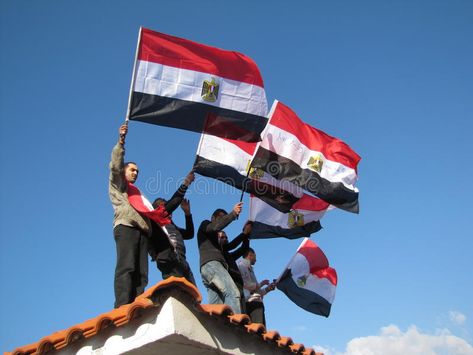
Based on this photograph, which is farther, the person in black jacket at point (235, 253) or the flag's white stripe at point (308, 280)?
the flag's white stripe at point (308, 280)

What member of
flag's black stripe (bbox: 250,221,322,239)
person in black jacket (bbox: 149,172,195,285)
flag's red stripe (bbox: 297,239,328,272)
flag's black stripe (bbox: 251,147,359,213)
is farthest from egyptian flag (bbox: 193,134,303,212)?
flag's red stripe (bbox: 297,239,328,272)

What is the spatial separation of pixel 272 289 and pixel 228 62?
393cm

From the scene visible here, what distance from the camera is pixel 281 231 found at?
938 cm

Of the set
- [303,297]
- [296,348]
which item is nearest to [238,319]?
[296,348]

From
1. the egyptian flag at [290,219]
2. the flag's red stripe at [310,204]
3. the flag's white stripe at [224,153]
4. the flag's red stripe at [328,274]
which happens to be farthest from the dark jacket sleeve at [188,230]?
the flag's red stripe at [328,274]

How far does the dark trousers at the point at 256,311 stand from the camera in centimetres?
780

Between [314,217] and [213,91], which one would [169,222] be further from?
[314,217]

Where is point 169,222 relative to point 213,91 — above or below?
below

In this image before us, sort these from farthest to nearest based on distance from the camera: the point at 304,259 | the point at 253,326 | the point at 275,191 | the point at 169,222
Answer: the point at 304,259 → the point at 275,191 → the point at 169,222 → the point at 253,326

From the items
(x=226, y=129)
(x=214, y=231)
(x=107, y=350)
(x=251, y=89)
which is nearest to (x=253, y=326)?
(x=107, y=350)

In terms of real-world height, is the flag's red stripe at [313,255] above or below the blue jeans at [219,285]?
above

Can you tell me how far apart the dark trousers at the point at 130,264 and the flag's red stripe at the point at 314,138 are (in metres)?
3.81

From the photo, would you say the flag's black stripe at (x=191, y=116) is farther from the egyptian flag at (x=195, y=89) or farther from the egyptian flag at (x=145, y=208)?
the egyptian flag at (x=145, y=208)

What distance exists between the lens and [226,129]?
26.2 feet
